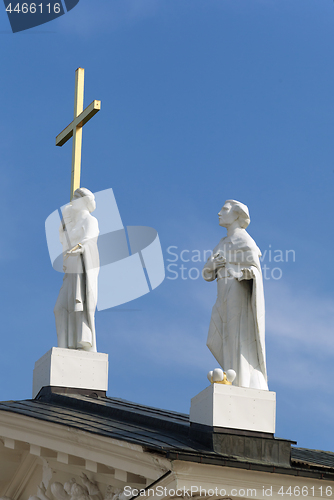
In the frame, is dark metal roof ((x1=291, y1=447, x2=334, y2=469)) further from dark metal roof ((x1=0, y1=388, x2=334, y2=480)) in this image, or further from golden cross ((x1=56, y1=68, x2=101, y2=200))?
golden cross ((x1=56, y1=68, x2=101, y2=200))

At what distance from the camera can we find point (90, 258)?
1406cm

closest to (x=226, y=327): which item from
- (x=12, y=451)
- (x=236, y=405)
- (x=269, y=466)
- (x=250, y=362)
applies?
(x=250, y=362)

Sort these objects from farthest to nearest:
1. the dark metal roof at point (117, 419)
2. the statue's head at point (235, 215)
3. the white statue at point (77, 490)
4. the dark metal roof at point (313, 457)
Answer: the statue's head at point (235, 215) → the white statue at point (77, 490) → the dark metal roof at point (313, 457) → the dark metal roof at point (117, 419)

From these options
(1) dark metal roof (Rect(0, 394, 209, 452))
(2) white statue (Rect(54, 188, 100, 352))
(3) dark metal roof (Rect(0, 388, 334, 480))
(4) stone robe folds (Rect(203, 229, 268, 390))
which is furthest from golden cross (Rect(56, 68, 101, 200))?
(4) stone robe folds (Rect(203, 229, 268, 390))

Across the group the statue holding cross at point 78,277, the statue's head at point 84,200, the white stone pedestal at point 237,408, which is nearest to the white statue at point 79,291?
the statue holding cross at point 78,277

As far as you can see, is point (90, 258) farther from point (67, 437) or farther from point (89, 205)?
point (67, 437)

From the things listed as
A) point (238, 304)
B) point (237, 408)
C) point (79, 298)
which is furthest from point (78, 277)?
point (237, 408)

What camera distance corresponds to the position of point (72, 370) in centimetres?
1377

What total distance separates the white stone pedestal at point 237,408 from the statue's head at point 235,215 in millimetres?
2330

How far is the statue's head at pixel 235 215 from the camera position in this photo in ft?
36.4

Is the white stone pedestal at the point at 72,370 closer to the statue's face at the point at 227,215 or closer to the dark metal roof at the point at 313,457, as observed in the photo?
the dark metal roof at the point at 313,457

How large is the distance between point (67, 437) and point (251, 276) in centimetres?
293

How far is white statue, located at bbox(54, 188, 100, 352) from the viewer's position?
45.7 ft

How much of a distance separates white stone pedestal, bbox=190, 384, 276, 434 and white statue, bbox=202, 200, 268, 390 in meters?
0.31
